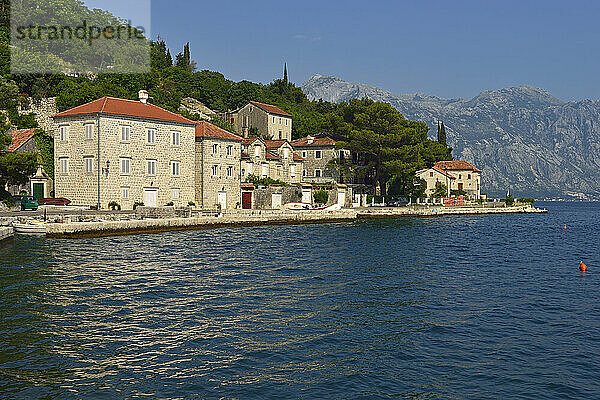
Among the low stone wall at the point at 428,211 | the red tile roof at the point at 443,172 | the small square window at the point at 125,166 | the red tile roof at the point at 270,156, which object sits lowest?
the low stone wall at the point at 428,211

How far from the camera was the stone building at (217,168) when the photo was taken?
65.0m

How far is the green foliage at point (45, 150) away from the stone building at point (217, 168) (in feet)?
56.0

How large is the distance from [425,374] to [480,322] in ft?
20.5

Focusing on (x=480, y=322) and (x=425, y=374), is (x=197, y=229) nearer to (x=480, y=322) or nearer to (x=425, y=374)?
(x=480, y=322)

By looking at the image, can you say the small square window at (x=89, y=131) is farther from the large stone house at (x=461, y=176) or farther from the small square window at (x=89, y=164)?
the large stone house at (x=461, y=176)

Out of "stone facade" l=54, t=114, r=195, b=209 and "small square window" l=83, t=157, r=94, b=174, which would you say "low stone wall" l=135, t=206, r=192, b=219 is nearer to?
"stone facade" l=54, t=114, r=195, b=209

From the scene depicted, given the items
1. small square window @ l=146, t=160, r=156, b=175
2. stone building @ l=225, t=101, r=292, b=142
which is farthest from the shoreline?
stone building @ l=225, t=101, r=292, b=142

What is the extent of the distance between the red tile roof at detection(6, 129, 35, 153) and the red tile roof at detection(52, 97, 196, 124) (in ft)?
19.8

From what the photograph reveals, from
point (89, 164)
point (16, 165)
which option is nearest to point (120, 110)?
point (89, 164)

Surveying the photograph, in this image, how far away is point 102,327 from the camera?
680 inches

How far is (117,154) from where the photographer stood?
55.1 m

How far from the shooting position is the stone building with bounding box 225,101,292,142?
97375 millimetres

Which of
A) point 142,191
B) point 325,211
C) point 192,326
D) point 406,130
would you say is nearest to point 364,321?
point 192,326

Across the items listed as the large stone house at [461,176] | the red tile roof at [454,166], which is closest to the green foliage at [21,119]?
the large stone house at [461,176]
